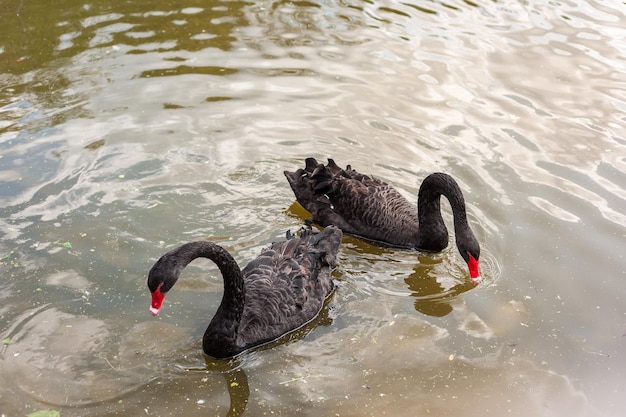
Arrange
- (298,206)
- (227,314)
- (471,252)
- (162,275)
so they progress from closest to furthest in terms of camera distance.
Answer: (162,275), (227,314), (471,252), (298,206)

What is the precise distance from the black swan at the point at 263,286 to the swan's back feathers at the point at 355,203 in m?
0.51

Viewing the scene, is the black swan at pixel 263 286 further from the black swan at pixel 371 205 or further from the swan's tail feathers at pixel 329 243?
the black swan at pixel 371 205

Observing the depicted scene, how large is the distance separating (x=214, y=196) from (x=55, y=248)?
138 cm

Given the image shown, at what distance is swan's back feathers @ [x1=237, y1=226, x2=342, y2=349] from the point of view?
5.32 meters

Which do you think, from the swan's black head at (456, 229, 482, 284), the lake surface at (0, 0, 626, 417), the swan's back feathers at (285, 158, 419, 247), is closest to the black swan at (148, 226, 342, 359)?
the lake surface at (0, 0, 626, 417)

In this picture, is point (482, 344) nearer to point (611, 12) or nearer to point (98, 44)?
point (98, 44)

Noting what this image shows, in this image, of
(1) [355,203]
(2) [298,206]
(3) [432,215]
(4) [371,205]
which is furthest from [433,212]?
(2) [298,206]

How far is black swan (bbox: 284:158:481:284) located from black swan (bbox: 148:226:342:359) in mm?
525

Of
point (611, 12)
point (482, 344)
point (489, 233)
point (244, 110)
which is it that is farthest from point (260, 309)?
point (611, 12)

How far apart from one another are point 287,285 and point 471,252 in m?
1.33

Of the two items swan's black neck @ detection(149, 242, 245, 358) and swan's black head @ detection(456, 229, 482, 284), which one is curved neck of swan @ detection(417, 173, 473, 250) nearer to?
swan's black head @ detection(456, 229, 482, 284)

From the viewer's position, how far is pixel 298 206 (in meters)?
7.16

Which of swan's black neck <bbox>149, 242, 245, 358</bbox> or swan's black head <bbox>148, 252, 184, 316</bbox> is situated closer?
swan's black head <bbox>148, 252, 184, 316</bbox>

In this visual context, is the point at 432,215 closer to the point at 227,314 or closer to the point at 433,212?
the point at 433,212
